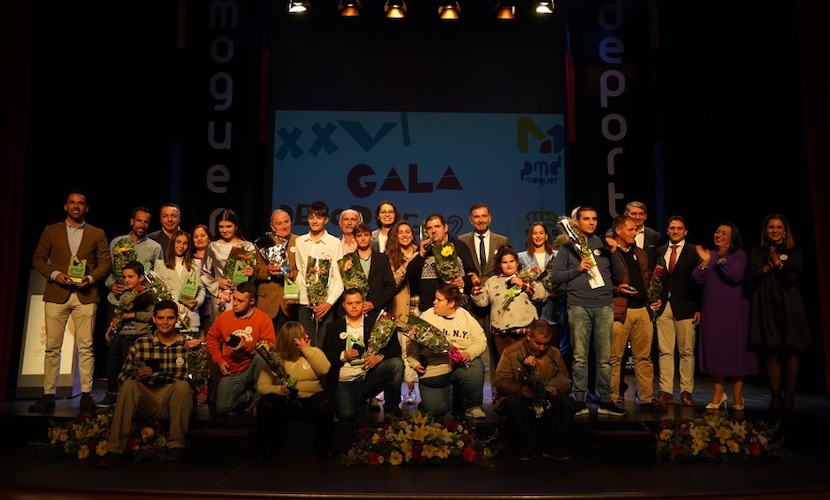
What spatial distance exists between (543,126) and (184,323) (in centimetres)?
519

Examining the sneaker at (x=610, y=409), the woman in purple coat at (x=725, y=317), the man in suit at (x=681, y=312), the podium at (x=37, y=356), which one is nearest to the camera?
the sneaker at (x=610, y=409)

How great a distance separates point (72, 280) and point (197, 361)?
4.32ft

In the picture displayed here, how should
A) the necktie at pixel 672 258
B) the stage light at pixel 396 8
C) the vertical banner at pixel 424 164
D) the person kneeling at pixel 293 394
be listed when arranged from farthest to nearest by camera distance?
the vertical banner at pixel 424 164
the stage light at pixel 396 8
the necktie at pixel 672 258
the person kneeling at pixel 293 394

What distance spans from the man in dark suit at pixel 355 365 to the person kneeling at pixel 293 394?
204 millimetres

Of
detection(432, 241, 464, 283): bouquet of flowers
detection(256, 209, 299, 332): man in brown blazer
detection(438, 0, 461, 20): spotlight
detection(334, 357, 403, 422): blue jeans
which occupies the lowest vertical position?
detection(334, 357, 403, 422): blue jeans

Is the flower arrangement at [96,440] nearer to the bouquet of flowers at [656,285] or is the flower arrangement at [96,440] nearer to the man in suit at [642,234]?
the bouquet of flowers at [656,285]

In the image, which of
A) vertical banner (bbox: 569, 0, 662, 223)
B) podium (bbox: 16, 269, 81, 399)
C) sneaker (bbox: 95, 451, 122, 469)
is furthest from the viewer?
vertical banner (bbox: 569, 0, 662, 223)

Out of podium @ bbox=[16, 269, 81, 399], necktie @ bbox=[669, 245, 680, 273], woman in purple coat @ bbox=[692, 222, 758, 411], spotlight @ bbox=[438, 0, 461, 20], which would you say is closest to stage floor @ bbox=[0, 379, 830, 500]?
woman in purple coat @ bbox=[692, 222, 758, 411]

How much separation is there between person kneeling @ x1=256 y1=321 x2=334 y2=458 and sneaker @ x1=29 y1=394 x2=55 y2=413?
6.19 ft

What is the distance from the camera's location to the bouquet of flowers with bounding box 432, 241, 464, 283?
5.74 meters

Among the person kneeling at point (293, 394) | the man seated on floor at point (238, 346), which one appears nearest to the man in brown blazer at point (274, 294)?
the man seated on floor at point (238, 346)

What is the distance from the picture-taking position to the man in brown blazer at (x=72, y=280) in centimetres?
602

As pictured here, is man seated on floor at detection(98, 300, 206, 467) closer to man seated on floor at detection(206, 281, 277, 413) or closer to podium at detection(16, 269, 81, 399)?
man seated on floor at detection(206, 281, 277, 413)

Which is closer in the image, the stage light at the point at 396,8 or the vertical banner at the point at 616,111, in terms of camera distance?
the stage light at the point at 396,8
